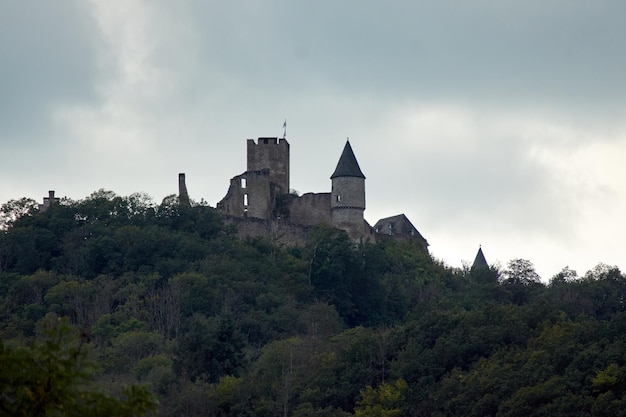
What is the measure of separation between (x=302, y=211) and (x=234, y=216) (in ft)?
8.40

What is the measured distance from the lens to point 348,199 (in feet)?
189

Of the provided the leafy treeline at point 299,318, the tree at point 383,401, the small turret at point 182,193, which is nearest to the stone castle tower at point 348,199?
the leafy treeline at point 299,318

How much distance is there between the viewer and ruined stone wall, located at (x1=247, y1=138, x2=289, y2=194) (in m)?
58.6

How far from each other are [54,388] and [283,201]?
139 ft

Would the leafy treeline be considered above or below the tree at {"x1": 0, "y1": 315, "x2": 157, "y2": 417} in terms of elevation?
above

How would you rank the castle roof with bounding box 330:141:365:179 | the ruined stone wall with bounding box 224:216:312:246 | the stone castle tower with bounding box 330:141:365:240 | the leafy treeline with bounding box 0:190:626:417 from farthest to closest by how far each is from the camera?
the castle roof with bounding box 330:141:365:179 < the ruined stone wall with bounding box 224:216:312:246 < the stone castle tower with bounding box 330:141:365:240 < the leafy treeline with bounding box 0:190:626:417

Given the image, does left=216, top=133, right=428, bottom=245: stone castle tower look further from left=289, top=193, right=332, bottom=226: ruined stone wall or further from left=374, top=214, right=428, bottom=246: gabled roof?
left=374, top=214, right=428, bottom=246: gabled roof

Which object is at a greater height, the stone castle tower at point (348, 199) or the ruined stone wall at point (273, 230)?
the stone castle tower at point (348, 199)

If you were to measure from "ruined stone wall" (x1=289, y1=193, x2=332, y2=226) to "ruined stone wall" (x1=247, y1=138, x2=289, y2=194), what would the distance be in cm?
88

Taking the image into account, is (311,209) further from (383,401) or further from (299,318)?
(383,401)

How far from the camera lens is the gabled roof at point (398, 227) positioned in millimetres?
65713

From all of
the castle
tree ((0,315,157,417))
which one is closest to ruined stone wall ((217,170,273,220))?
the castle

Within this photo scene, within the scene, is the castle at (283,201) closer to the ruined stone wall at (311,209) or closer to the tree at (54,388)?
the ruined stone wall at (311,209)

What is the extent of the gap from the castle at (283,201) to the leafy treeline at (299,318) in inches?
28.0
